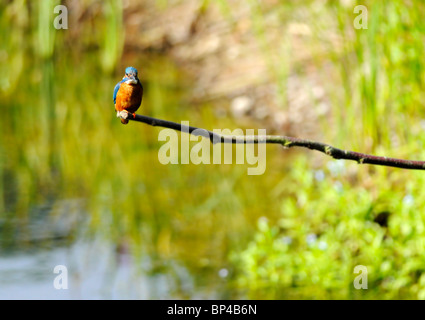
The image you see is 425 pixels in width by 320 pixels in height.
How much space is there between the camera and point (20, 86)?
5.50 metres

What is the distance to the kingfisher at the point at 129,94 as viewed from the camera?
709 mm

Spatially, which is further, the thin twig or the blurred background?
the blurred background

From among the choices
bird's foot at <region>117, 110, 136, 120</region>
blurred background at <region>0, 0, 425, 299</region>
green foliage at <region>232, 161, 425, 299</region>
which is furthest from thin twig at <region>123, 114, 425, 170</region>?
green foliage at <region>232, 161, 425, 299</region>

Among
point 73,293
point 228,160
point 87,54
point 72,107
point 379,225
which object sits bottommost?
point 73,293

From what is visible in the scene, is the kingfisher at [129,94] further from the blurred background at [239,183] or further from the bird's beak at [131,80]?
the blurred background at [239,183]

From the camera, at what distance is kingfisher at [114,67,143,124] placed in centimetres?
71

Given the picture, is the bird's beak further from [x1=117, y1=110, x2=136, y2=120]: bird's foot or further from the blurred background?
the blurred background

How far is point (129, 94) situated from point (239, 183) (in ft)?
9.71

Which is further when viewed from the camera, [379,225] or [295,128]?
[295,128]

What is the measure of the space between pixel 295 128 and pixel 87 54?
2514 mm

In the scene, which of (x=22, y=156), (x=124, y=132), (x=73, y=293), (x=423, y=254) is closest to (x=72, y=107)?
(x=124, y=132)

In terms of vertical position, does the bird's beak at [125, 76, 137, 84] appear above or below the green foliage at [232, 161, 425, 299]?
above

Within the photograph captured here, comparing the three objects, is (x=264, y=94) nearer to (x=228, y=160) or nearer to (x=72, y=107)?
(x=228, y=160)

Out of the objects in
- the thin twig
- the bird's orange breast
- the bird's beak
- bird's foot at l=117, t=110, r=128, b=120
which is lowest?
the thin twig
